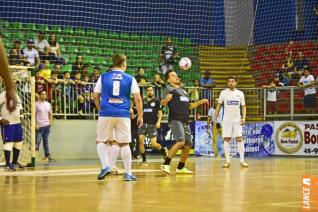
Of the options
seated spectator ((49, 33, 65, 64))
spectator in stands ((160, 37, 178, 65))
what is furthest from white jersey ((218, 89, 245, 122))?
spectator in stands ((160, 37, 178, 65))

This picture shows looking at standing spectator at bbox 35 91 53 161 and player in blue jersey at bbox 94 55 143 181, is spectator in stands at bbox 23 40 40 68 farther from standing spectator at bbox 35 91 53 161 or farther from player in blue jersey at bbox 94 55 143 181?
player in blue jersey at bbox 94 55 143 181

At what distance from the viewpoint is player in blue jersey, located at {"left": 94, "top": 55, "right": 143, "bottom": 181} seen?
1145 centimetres

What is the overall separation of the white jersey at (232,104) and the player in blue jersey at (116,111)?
592 centimetres

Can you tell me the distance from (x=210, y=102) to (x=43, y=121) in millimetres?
7749

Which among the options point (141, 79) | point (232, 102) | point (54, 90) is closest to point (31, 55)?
point (54, 90)

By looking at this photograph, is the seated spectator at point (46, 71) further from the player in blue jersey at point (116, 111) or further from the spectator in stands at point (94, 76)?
the player in blue jersey at point (116, 111)

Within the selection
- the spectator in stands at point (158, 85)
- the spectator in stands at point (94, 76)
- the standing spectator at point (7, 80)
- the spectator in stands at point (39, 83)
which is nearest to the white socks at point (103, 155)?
the standing spectator at point (7, 80)

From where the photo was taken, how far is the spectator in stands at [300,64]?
1026 inches

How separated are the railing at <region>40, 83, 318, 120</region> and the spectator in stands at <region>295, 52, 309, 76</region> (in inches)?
70.1

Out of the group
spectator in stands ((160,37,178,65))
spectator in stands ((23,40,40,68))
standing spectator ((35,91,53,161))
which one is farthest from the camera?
spectator in stands ((160,37,178,65))

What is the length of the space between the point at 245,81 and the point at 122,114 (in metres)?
19.1

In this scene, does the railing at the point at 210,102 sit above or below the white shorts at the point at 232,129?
above

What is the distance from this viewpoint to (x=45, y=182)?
37.6 feet

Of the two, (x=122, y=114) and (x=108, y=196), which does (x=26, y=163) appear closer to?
(x=122, y=114)
